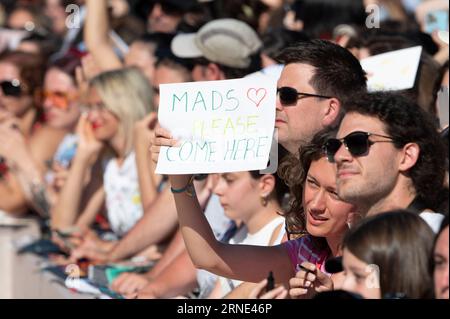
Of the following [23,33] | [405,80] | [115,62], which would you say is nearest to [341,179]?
[405,80]

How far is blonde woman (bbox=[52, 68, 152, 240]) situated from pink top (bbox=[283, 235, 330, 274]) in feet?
10.5

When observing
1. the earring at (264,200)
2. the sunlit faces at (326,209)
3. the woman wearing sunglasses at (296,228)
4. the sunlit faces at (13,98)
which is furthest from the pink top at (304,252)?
the sunlit faces at (13,98)

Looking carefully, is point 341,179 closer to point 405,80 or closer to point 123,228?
point 405,80

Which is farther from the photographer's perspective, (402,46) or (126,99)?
(126,99)

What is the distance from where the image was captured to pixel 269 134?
4027 millimetres

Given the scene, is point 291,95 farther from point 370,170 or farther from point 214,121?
point 370,170

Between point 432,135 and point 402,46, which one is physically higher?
point 402,46

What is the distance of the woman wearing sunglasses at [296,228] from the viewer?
4215 millimetres

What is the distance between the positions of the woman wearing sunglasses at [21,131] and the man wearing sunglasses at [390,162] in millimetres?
5056

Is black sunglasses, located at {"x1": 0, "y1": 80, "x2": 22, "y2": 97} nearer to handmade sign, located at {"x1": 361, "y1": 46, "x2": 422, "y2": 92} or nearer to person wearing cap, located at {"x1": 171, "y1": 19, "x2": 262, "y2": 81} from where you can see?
person wearing cap, located at {"x1": 171, "y1": 19, "x2": 262, "y2": 81}

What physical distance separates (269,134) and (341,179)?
30 cm

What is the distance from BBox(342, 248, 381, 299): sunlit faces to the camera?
3.36 meters

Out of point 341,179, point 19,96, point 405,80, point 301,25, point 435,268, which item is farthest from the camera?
point 19,96

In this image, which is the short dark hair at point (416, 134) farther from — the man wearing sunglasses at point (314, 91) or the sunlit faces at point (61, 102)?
the sunlit faces at point (61, 102)
